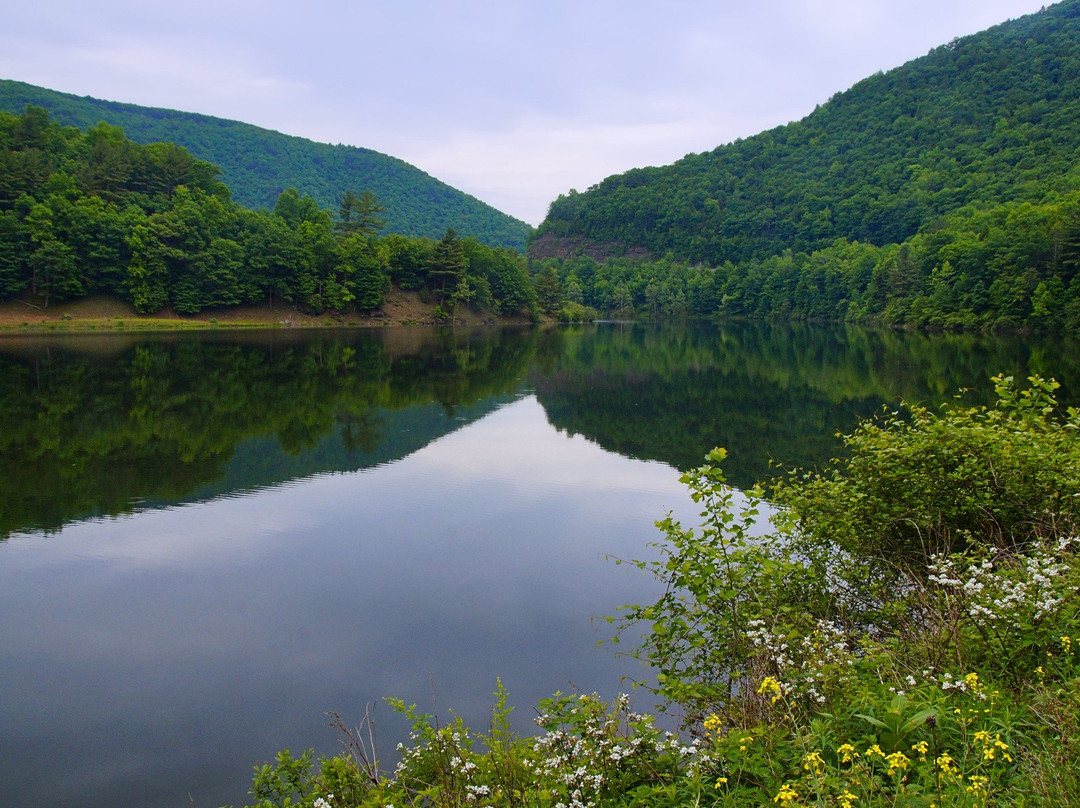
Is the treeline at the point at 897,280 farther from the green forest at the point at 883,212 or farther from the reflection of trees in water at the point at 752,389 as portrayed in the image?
the reflection of trees in water at the point at 752,389

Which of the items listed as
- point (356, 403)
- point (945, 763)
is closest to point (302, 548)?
point (945, 763)

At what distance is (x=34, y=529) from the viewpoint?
10516 mm

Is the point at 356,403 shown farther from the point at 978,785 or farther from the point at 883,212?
the point at 883,212

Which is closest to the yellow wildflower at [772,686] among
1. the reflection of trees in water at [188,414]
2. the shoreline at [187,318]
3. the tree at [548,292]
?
the reflection of trees in water at [188,414]

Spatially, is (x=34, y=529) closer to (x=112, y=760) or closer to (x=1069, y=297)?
(x=112, y=760)

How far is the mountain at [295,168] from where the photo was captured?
16500 cm

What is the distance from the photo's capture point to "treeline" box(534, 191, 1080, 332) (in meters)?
56.6

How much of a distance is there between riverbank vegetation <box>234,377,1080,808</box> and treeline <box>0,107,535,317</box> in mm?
64398

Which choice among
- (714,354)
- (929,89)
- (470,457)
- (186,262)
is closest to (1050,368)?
(714,354)

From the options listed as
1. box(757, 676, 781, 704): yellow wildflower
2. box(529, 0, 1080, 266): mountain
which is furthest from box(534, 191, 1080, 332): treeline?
box(757, 676, 781, 704): yellow wildflower

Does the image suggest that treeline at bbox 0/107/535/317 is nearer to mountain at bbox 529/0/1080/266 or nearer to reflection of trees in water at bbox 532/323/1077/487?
reflection of trees in water at bbox 532/323/1077/487

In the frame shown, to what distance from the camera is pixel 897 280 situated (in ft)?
267

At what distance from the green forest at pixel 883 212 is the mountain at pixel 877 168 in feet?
1.15

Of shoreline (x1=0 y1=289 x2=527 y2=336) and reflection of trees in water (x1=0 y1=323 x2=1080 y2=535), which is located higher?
shoreline (x1=0 y1=289 x2=527 y2=336)
